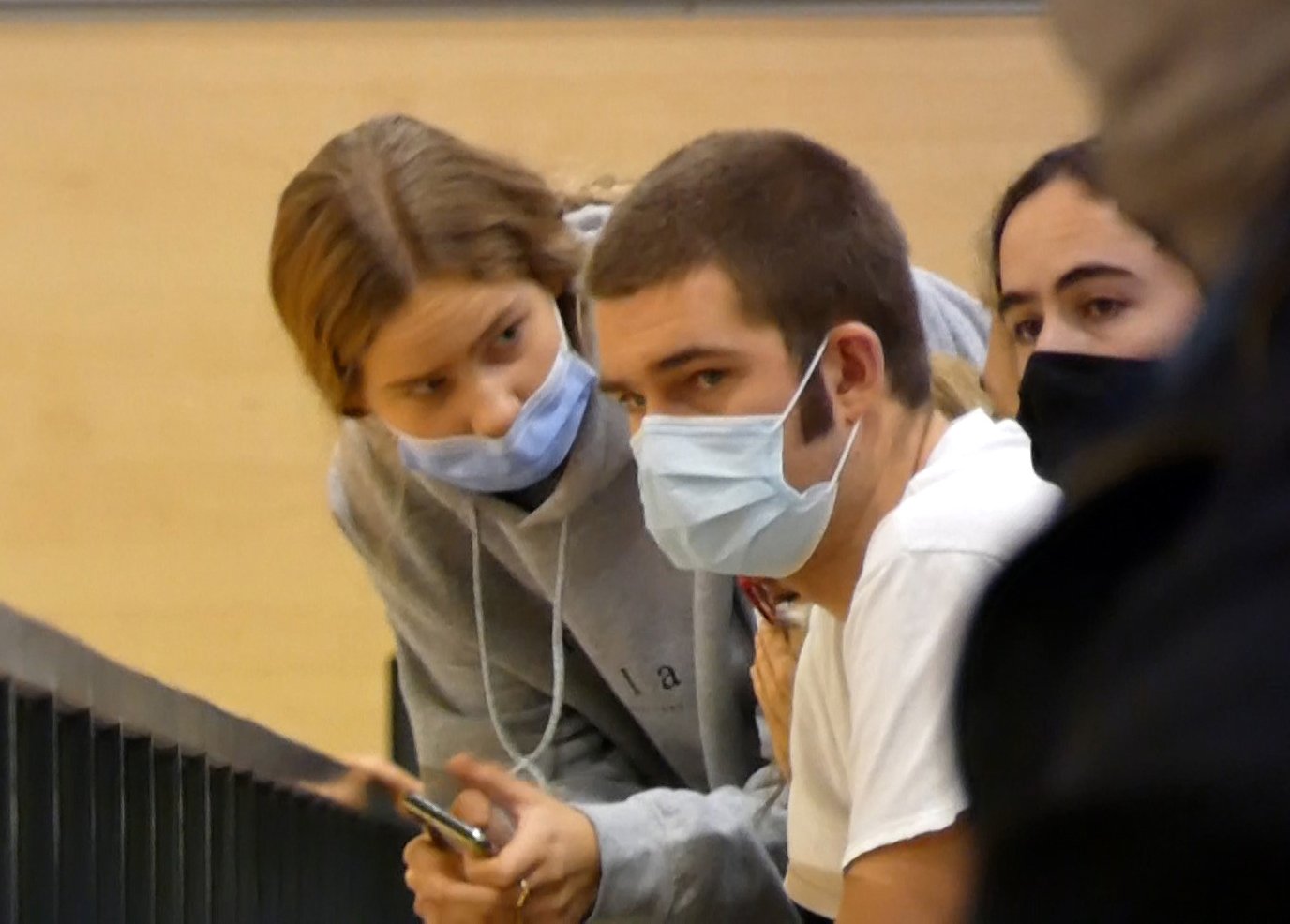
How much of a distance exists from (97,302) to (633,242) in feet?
5.58

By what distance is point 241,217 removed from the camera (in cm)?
262

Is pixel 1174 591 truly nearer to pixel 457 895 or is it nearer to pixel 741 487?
pixel 741 487

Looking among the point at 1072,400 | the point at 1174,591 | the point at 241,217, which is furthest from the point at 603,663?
the point at 241,217

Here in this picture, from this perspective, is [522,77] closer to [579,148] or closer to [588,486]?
[579,148]

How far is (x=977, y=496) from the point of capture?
0.95m

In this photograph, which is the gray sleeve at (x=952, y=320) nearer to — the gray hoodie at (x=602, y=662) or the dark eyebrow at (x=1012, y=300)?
the gray hoodie at (x=602, y=662)

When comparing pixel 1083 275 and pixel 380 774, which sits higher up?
pixel 1083 275

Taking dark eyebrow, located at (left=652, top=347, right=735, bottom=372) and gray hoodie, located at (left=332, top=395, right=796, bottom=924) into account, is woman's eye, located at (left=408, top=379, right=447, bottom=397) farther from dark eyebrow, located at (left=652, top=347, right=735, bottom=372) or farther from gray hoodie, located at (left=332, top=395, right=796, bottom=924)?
dark eyebrow, located at (left=652, top=347, right=735, bottom=372)

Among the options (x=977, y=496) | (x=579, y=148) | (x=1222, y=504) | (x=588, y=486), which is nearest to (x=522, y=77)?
(x=579, y=148)

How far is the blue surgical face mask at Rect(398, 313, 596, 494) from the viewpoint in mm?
1354

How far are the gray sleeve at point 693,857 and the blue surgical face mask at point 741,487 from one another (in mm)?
280

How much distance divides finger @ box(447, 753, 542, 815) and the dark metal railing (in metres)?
0.11

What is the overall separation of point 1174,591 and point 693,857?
3.56 feet

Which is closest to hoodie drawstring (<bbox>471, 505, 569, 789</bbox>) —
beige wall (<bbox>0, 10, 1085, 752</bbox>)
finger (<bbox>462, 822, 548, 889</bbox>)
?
finger (<bbox>462, 822, 548, 889</bbox>)
